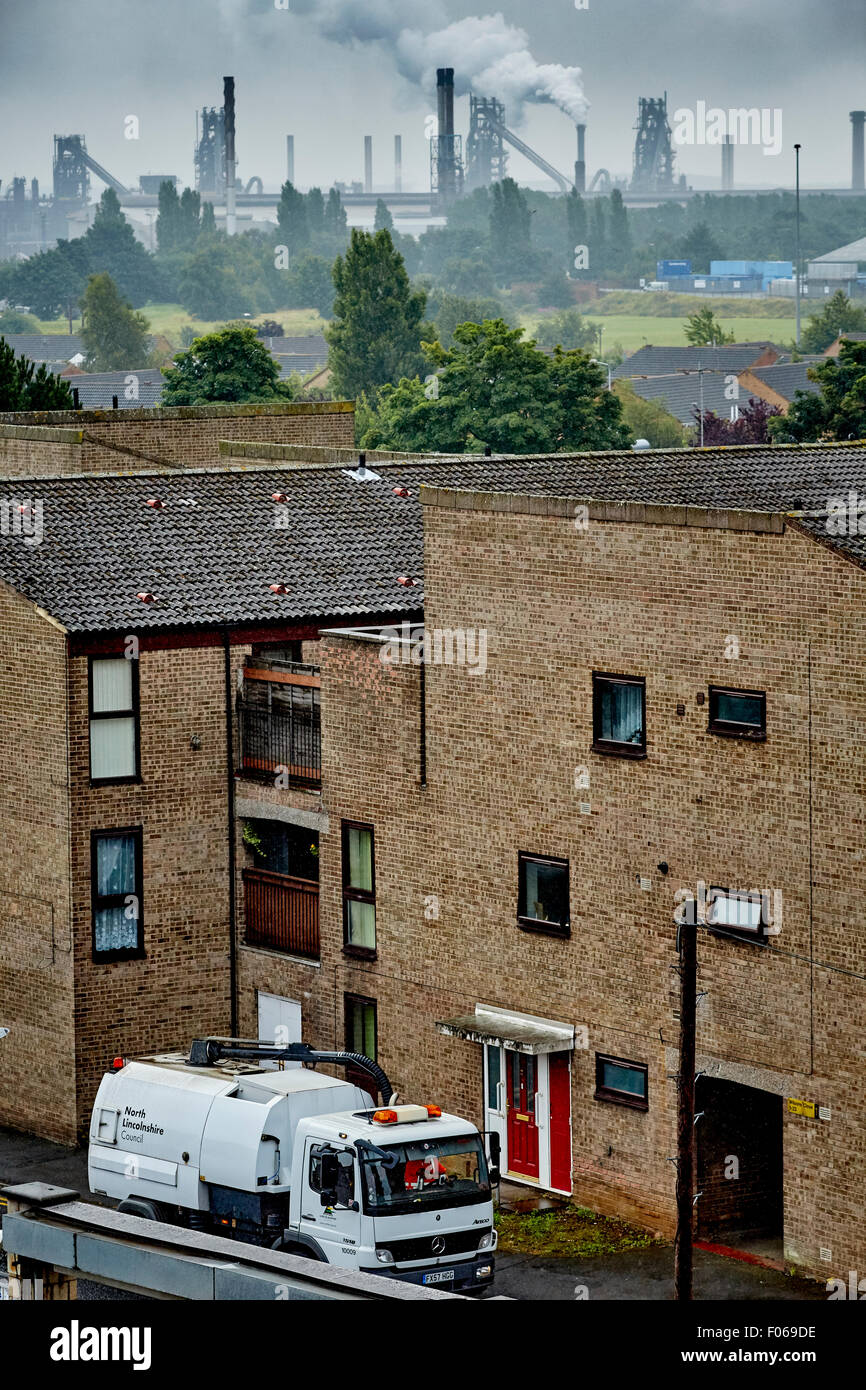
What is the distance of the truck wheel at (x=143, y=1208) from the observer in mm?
31125

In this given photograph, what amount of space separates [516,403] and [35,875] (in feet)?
187

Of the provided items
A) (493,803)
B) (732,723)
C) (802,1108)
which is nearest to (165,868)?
(493,803)

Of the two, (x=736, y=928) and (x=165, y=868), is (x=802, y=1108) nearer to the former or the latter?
(x=736, y=928)

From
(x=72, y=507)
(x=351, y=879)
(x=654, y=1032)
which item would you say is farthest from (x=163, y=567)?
(x=654, y=1032)

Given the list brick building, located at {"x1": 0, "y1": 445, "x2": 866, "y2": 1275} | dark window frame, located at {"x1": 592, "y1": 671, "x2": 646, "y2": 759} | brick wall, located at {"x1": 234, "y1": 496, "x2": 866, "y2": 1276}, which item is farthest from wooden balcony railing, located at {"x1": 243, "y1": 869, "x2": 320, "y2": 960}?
dark window frame, located at {"x1": 592, "y1": 671, "x2": 646, "y2": 759}

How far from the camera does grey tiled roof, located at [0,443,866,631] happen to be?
39.2 meters

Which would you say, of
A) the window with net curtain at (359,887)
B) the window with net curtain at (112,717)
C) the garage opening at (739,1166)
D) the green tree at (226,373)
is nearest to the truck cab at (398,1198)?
the garage opening at (739,1166)

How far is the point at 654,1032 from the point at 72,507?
1560cm

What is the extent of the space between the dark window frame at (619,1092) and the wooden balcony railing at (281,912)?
644 cm

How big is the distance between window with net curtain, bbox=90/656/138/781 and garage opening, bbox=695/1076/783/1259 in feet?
38.1

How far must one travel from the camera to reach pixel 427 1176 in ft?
95.7

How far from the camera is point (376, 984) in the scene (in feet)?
121

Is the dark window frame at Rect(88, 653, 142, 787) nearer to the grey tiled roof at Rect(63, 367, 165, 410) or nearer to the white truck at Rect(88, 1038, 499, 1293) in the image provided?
the white truck at Rect(88, 1038, 499, 1293)

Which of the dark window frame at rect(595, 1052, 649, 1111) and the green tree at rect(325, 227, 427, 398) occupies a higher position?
the green tree at rect(325, 227, 427, 398)
